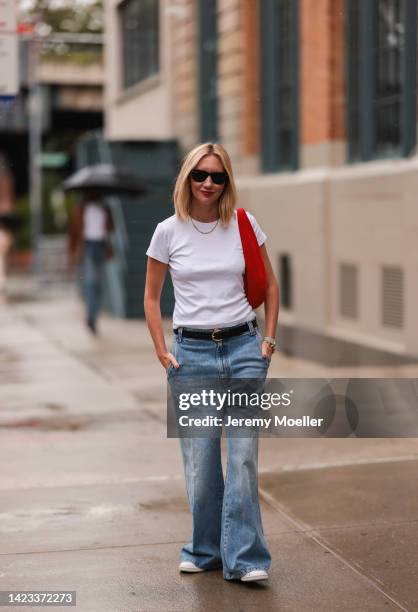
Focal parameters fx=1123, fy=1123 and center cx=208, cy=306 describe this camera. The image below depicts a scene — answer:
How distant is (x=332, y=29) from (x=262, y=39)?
270cm

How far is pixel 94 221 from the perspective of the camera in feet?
53.5

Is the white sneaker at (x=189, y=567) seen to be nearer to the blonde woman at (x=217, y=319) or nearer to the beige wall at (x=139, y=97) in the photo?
the blonde woman at (x=217, y=319)

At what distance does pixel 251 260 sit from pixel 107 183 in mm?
13532

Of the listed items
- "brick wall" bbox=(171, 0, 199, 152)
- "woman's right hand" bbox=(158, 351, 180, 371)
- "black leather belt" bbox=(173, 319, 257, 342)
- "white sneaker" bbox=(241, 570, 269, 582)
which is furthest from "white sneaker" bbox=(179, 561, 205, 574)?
"brick wall" bbox=(171, 0, 199, 152)

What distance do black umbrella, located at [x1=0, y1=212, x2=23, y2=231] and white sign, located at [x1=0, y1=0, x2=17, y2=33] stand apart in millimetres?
31686

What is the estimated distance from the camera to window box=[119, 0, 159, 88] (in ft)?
80.4

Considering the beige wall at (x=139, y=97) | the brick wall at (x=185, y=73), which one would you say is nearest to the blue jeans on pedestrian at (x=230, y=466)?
the brick wall at (x=185, y=73)

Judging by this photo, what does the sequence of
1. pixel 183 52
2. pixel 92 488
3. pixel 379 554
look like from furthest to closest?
1. pixel 183 52
2. pixel 92 488
3. pixel 379 554

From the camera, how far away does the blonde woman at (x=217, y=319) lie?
4969 millimetres

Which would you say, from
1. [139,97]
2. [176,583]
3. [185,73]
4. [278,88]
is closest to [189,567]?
[176,583]

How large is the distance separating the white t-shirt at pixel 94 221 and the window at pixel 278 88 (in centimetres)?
294

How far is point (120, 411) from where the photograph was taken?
9.61 m

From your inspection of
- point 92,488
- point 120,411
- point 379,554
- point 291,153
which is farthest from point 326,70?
point 379,554

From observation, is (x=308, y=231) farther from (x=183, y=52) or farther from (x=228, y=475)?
(x=228, y=475)
